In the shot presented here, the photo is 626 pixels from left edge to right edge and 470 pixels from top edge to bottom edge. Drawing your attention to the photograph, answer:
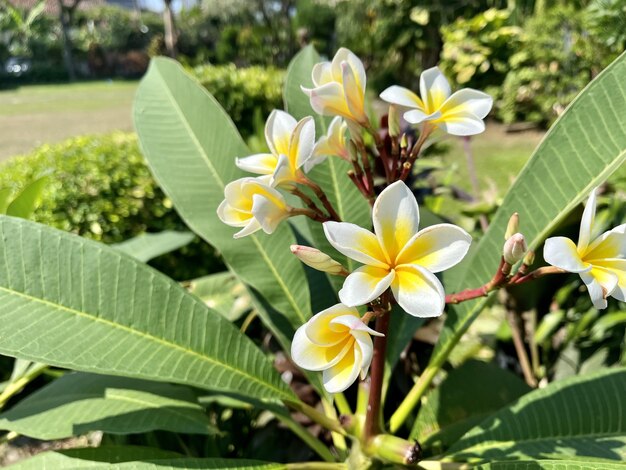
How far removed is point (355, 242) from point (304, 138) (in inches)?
6.7

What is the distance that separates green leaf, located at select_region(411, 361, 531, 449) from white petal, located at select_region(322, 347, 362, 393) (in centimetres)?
52

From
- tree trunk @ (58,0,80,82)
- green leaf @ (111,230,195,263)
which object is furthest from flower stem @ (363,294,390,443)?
tree trunk @ (58,0,80,82)

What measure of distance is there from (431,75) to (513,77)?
6818mm

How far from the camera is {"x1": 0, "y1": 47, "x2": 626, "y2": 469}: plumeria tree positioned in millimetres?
525

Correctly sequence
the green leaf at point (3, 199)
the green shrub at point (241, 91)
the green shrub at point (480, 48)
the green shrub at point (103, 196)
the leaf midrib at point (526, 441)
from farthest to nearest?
the green shrub at point (480, 48), the green shrub at point (241, 91), the green shrub at point (103, 196), the green leaf at point (3, 199), the leaf midrib at point (526, 441)

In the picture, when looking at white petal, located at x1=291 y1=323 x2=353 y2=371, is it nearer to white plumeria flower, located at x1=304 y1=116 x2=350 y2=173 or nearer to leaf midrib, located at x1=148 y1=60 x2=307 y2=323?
white plumeria flower, located at x1=304 y1=116 x2=350 y2=173

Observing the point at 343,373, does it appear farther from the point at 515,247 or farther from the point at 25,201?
the point at 25,201

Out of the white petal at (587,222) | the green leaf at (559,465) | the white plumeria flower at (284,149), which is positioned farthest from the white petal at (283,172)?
the green leaf at (559,465)

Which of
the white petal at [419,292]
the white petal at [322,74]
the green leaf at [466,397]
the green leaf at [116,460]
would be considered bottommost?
the green leaf at [466,397]

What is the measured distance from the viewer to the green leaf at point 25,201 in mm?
1102

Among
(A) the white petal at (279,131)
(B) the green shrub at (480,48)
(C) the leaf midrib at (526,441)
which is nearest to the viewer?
(A) the white petal at (279,131)

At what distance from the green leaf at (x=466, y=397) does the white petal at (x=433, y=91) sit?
585 mm

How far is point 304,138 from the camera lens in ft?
2.04

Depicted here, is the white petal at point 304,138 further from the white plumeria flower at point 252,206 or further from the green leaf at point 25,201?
the green leaf at point 25,201
